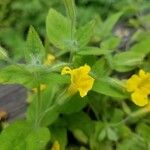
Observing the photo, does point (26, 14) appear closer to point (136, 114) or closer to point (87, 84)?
point (136, 114)

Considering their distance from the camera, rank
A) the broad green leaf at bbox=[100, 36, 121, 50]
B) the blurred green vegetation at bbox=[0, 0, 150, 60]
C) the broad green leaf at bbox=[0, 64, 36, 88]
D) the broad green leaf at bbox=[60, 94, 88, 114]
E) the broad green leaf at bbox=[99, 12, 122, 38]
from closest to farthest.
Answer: the broad green leaf at bbox=[0, 64, 36, 88] → the broad green leaf at bbox=[60, 94, 88, 114] → the broad green leaf at bbox=[100, 36, 121, 50] → the broad green leaf at bbox=[99, 12, 122, 38] → the blurred green vegetation at bbox=[0, 0, 150, 60]

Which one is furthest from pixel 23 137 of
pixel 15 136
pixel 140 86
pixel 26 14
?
pixel 26 14

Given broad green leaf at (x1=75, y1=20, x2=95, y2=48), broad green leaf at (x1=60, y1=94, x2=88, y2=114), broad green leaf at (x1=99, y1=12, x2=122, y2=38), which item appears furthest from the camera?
broad green leaf at (x1=99, y1=12, x2=122, y2=38)

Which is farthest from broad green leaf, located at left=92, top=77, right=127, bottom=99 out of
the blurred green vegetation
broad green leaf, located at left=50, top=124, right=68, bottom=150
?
the blurred green vegetation

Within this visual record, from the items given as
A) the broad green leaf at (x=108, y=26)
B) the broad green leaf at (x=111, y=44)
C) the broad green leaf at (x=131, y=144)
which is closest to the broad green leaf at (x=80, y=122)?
the broad green leaf at (x=131, y=144)

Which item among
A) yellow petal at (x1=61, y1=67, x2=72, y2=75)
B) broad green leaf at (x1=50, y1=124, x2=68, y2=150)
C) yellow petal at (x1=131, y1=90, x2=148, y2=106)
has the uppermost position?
yellow petal at (x1=61, y1=67, x2=72, y2=75)

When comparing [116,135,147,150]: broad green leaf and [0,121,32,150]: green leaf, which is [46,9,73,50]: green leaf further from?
[116,135,147,150]: broad green leaf

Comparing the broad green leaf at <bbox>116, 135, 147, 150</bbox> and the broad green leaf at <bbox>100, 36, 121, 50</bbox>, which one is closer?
the broad green leaf at <bbox>116, 135, 147, 150</bbox>

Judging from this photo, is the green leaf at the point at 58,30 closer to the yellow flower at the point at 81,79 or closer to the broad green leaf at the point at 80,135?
the yellow flower at the point at 81,79
